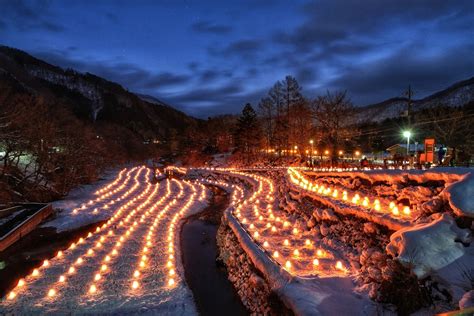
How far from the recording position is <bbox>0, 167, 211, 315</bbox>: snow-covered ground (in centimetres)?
750

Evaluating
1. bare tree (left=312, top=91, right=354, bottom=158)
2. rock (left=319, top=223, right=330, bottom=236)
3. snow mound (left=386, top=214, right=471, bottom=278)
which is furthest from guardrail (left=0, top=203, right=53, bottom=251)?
bare tree (left=312, top=91, right=354, bottom=158)

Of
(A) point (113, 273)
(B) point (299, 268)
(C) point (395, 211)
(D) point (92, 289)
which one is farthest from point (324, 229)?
(D) point (92, 289)

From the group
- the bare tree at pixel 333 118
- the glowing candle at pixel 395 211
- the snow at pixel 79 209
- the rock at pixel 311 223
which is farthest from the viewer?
the bare tree at pixel 333 118

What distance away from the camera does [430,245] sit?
511 centimetres

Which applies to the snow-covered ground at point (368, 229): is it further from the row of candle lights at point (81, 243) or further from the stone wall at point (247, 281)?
the row of candle lights at point (81, 243)

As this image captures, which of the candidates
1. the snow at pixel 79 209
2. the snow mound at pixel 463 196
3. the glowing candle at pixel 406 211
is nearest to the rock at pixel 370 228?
the glowing candle at pixel 406 211

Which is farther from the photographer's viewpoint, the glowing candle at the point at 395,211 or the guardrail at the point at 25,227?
the guardrail at the point at 25,227

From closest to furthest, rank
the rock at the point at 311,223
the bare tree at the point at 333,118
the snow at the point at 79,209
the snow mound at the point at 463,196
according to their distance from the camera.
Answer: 1. the snow mound at the point at 463,196
2. the rock at the point at 311,223
3. the snow at the point at 79,209
4. the bare tree at the point at 333,118

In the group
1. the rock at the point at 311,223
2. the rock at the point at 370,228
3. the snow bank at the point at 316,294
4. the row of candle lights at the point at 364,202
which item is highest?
the row of candle lights at the point at 364,202

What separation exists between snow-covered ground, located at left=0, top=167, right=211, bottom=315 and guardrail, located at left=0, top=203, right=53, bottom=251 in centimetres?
73

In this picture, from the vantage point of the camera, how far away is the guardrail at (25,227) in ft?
38.5

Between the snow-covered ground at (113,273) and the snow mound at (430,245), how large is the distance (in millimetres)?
5009

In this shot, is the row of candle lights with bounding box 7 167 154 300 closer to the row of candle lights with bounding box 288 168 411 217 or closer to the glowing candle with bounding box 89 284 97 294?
the glowing candle with bounding box 89 284 97 294

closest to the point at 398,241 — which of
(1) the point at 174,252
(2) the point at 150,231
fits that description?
(1) the point at 174,252
